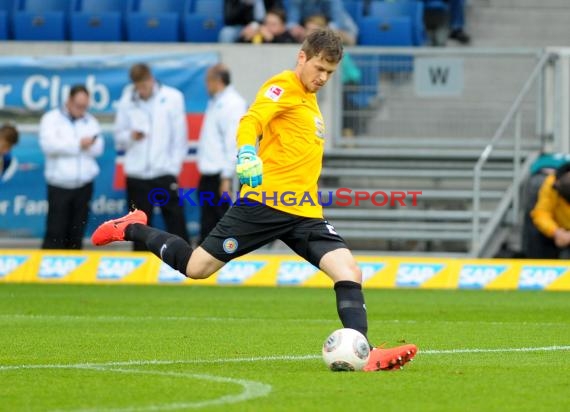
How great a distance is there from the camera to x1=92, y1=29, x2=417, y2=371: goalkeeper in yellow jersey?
884 centimetres

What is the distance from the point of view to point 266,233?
9.09m

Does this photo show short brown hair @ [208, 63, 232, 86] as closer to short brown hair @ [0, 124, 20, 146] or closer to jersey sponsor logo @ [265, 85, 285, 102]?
short brown hair @ [0, 124, 20, 146]

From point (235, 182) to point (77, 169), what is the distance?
7.58 feet

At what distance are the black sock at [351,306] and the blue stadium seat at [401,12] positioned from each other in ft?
41.0

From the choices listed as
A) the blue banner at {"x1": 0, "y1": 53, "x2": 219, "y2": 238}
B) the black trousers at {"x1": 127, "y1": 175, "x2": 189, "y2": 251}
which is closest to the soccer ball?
the black trousers at {"x1": 127, "y1": 175, "x2": 189, "y2": 251}

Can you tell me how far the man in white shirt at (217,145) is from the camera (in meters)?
18.1

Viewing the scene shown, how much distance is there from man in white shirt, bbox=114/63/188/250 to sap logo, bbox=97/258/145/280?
0.91m

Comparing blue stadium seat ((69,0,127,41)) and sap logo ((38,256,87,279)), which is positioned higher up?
blue stadium seat ((69,0,127,41))

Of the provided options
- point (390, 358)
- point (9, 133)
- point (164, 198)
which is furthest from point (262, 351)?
point (9, 133)

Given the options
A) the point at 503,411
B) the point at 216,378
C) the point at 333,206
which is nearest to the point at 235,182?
the point at 333,206

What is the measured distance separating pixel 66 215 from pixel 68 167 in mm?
613

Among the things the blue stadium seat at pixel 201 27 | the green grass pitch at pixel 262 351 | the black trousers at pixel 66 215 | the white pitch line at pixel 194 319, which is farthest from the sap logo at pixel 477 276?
the blue stadium seat at pixel 201 27

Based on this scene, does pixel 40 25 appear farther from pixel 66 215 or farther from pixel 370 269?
pixel 370 269

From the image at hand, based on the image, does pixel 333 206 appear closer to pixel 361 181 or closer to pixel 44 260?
pixel 361 181
